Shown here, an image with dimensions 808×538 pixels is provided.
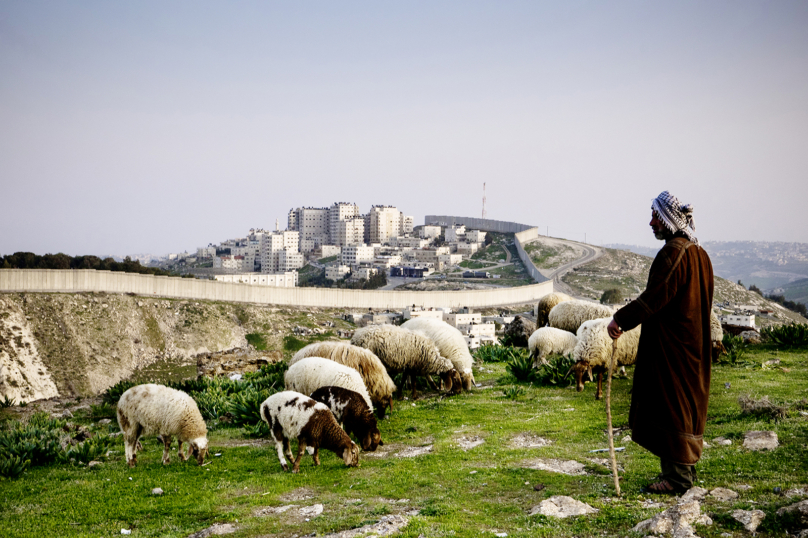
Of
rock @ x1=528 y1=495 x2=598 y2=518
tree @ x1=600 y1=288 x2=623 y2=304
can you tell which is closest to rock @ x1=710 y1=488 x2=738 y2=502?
rock @ x1=528 y1=495 x2=598 y2=518

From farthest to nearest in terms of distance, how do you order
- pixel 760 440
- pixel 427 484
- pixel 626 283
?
1. pixel 626 283
2. pixel 760 440
3. pixel 427 484

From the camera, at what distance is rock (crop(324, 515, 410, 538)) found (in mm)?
5059

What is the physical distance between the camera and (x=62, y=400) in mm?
16328

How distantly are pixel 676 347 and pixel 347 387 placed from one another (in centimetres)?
553

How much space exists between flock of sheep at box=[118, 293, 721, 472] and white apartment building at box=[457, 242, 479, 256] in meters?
148

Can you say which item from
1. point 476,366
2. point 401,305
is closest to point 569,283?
point 401,305

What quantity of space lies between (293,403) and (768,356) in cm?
1237

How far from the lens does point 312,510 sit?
6.01 m

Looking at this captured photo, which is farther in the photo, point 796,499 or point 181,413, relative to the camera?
point 181,413

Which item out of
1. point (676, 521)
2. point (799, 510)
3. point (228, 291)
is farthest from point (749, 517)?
point (228, 291)

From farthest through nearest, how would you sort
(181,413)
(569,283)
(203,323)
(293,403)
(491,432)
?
1. (569,283)
2. (203,323)
3. (491,432)
4. (181,413)
5. (293,403)

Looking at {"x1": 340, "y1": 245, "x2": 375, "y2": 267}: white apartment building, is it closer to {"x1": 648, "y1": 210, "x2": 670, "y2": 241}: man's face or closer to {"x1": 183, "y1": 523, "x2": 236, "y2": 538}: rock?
{"x1": 183, "y1": 523, "x2": 236, "y2": 538}: rock

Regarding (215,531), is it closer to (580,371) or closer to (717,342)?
(580,371)

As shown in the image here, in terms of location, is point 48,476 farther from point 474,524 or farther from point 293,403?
point 474,524
